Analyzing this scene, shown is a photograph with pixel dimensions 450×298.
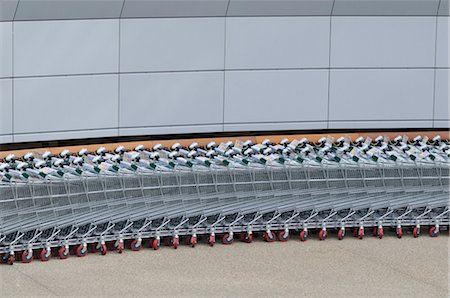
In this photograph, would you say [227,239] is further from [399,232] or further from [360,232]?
[399,232]

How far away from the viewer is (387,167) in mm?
17672

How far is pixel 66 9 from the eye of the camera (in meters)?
19.0

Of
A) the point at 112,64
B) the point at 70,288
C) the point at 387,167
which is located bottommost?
the point at 70,288

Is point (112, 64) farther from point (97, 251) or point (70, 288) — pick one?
point (70, 288)

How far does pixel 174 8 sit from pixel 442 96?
4.52 m

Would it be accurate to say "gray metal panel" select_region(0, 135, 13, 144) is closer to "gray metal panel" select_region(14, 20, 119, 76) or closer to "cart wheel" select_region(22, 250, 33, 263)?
"gray metal panel" select_region(14, 20, 119, 76)

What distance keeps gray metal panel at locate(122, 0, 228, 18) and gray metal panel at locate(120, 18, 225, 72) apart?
3.3 inches

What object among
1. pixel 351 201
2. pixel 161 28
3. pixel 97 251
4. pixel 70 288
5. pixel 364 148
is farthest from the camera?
pixel 161 28

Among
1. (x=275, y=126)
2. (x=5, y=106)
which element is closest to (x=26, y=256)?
(x=5, y=106)

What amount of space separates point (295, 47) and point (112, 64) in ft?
9.20

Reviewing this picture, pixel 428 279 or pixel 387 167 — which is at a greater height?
pixel 387 167

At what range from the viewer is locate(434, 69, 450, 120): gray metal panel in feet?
69.3

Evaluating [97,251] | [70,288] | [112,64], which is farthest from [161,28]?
[70,288]

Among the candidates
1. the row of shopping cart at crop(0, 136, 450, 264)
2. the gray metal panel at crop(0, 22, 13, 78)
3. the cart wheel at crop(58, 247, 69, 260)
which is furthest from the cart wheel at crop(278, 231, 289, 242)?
the gray metal panel at crop(0, 22, 13, 78)
